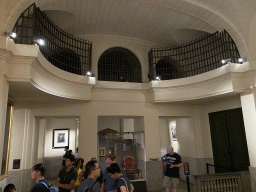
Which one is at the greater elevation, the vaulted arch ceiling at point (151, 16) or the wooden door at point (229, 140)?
the vaulted arch ceiling at point (151, 16)

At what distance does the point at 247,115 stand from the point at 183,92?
2214mm

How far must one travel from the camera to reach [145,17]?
7.28 m

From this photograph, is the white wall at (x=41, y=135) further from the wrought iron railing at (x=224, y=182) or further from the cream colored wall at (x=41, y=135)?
the wrought iron railing at (x=224, y=182)

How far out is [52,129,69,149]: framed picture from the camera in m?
10.5

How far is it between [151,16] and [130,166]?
6020mm

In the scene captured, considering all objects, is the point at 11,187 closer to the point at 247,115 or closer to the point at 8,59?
the point at 8,59

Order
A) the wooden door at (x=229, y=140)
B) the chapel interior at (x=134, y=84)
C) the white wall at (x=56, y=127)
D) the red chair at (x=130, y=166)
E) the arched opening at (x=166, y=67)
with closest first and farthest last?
the chapel interior at (x=134, y=84) → the wooden door at (x=229, y=140) → the red chair at (x=130, y=166) → the arched opening at (x=166, y=67) → the white wall at (x=56, y=127)

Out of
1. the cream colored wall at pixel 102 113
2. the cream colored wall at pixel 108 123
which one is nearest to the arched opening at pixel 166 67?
the cream colored wall at pixel 102 113

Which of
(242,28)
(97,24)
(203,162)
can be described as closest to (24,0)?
(97,24)

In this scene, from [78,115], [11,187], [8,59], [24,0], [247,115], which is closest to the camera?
[11,187]

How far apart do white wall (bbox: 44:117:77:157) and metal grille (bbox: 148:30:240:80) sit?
18.3 feet

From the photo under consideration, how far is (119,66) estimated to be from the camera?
864cm

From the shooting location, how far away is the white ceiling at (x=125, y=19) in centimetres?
653

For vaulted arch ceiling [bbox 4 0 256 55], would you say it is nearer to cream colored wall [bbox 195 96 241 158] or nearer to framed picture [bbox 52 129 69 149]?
cream colored wall [bbox 195 96 241 158]
